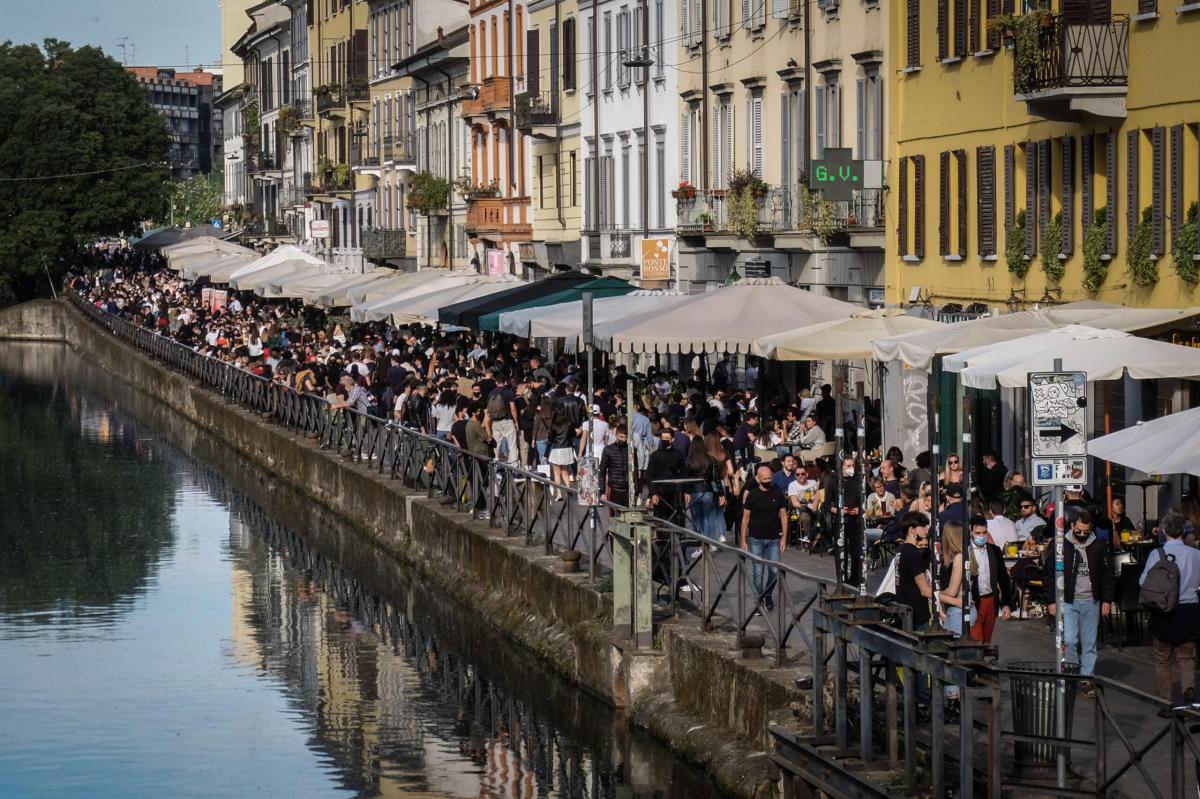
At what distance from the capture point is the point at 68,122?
104812 millimetres

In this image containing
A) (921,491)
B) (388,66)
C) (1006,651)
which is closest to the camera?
(1006,651)

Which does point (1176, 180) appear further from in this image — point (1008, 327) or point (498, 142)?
point (498, 142)

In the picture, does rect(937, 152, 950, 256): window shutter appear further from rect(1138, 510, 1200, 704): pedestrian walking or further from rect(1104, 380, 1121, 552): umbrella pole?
rect(1138, 510, 1200, 704): pedestrian walking

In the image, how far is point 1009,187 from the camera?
3048 cm

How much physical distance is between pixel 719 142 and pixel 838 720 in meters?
30.3

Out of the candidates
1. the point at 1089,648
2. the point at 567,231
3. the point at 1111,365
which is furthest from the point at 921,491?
the point at 567,231

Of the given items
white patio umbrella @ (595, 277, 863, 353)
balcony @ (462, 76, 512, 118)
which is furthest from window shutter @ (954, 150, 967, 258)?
balcony @ (462, 76, 512, 118)

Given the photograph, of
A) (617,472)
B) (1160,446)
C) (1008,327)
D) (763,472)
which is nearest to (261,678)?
(617,472)

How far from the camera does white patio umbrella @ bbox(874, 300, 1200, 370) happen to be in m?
22.4

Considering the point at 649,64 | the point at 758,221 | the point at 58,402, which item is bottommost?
the point at 58,402

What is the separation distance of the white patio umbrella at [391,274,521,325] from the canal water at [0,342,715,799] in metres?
4.26

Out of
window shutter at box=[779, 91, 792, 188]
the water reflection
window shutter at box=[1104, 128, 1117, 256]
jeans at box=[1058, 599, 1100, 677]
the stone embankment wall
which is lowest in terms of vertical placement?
the water reflection

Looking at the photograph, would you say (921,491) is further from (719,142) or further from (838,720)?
(719,142)

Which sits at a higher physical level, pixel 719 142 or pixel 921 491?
pixel 719 142
